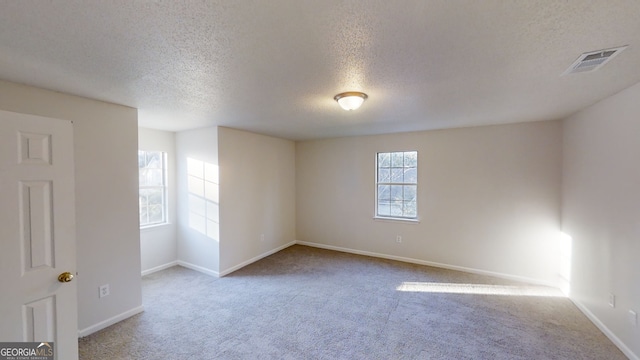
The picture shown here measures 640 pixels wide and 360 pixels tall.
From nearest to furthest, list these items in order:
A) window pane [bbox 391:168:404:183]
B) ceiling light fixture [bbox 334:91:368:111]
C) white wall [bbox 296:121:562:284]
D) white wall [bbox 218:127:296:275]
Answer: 1. ceiling light fixture [bbox 334:91:368:111]
2. white wall [bbox 296:121:562:284]
3. white wall [bbox 218:127:296:275]
4. window pane [bbox 391:168:404:183]

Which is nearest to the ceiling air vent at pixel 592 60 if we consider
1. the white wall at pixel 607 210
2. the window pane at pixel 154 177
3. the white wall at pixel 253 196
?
the white wall at pixel 607 210

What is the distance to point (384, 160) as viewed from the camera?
15.7 feet

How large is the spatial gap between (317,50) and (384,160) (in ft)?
11.4

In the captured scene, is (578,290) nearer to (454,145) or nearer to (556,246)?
(556,246)

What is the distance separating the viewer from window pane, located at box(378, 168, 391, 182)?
474 centimetres

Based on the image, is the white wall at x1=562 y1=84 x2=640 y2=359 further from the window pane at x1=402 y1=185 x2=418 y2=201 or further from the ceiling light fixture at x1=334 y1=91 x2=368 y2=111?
the ceiling light fixture at x1=334 y1=91 x2=368 y2=111

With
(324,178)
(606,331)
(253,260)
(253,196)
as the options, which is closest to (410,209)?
(324,178)

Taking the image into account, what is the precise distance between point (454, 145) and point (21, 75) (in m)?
5.09

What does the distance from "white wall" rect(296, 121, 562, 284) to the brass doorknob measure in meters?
4.09

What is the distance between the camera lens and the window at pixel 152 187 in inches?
159

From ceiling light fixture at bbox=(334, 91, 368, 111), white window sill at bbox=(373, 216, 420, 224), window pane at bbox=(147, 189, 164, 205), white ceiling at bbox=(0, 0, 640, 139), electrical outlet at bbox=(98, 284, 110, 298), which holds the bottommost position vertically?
electrical outlet at bbox=(98, 284, 110, 298)

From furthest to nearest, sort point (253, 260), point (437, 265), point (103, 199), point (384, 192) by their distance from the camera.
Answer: point (384, 192)
point (253, 260)
point (437, 265)
point (103, 199)

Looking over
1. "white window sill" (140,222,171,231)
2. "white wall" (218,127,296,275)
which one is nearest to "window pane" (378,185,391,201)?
"white wall" (218,127,296,275)

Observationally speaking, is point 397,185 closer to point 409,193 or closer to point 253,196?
point 409,193
